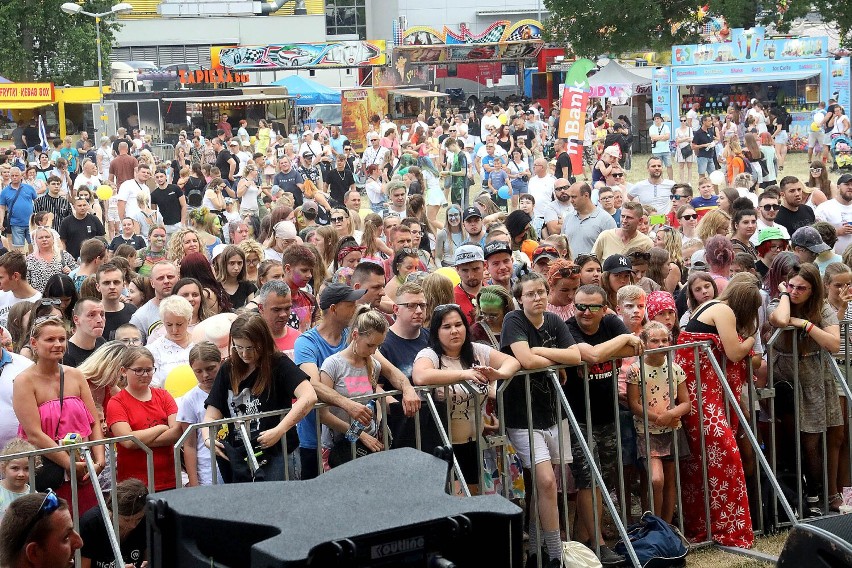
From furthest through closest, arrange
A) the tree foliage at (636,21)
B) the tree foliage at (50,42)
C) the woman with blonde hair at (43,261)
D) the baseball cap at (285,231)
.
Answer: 1. the tree foliage at (50,42)
2. the tree foliage at (636,21)
3. the baseball cap at (285,231)
4. the woman with blonde hair at (43,261)

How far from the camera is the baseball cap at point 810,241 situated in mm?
8500

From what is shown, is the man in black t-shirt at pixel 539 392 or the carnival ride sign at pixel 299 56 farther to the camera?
the carnival ride sign at pixel 299 56

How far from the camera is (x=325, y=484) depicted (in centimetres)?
243

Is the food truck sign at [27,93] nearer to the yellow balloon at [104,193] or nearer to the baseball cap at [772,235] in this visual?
the yellow balloon at [104,193]

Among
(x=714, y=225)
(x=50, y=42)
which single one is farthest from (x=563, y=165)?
(x=50, y=42)

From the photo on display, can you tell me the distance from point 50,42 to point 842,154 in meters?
40.8

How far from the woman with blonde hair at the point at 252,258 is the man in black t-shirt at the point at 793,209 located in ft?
16.8

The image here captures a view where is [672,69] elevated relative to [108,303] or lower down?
elevated

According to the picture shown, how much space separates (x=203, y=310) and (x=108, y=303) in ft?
2.24

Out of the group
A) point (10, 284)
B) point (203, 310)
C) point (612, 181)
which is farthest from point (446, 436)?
point (612, 181)

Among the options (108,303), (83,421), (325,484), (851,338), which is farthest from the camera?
(108,303)

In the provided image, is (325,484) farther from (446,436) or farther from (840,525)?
(446,436)

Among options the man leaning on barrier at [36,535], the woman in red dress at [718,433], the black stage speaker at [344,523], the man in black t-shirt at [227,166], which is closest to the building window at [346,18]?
the man in black t-shirt at [227,166]

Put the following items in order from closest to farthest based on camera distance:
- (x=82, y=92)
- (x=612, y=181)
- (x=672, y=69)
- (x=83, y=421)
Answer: (x=83, y=421) → (x=612, y=181) → (x=672, y=69) → (x=82, y=92)
